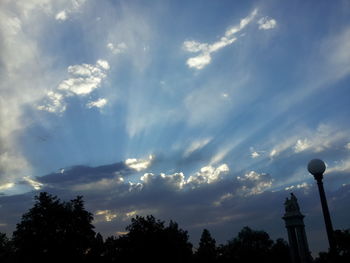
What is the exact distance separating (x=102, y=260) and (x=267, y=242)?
187 ft

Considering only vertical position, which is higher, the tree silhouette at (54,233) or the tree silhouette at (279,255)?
the tree silhouette at (54,233)

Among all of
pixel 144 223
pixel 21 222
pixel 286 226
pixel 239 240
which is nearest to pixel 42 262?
pixel 21 222

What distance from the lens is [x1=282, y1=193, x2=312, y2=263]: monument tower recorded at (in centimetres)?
3419

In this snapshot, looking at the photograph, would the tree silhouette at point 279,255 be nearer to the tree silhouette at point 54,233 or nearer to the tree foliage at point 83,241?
the tree foliage at point 83,241

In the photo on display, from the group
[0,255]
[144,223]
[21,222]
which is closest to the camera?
[144,223]

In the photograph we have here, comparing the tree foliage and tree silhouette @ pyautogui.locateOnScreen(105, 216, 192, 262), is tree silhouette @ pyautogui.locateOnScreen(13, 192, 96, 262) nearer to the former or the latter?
the tree foliage

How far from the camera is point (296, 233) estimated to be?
118 feet

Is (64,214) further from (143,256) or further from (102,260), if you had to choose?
(143,256)

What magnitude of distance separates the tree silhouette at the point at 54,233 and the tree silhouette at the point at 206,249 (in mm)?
30781

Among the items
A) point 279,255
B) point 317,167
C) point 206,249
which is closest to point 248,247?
point 279,255

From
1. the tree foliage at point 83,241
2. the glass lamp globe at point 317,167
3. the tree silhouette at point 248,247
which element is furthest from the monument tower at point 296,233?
the tree silhouette at point 248,247

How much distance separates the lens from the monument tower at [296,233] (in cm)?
3419

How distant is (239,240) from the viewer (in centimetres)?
10794

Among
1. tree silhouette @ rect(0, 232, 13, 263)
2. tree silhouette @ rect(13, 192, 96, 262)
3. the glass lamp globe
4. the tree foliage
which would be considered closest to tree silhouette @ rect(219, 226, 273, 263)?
the tree foliage
